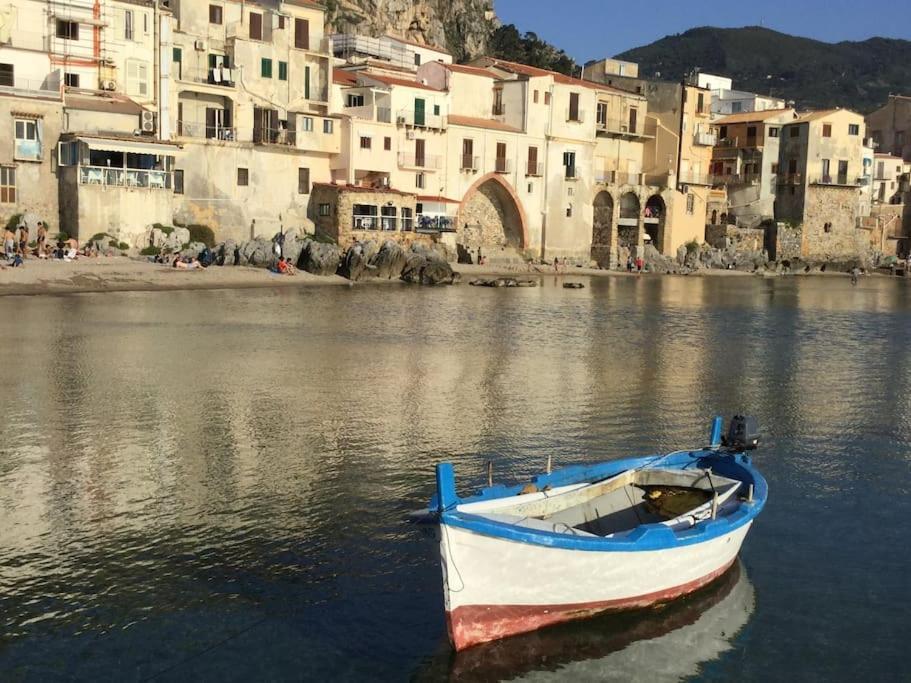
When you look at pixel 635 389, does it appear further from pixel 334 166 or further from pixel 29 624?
pixel 334 166

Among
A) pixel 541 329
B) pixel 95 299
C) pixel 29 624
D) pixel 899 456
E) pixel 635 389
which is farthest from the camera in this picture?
pixel 95 299

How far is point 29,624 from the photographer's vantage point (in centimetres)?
1011

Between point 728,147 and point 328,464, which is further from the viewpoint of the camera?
point 728,147

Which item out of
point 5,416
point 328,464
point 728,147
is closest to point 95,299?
point 5,416

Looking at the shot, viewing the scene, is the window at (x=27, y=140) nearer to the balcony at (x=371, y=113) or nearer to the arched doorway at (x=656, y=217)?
the balcony at (x=371, y=113)

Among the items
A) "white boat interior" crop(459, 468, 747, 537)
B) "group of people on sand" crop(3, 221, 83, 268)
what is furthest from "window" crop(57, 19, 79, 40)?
"white boat interior" crop(459, 468, 747, 537)

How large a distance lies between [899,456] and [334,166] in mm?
46951

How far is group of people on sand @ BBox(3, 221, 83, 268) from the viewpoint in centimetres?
4478

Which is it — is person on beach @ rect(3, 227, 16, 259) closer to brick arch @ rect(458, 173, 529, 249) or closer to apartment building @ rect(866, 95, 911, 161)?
brick arch @ rect(458, 173, 529, 249)

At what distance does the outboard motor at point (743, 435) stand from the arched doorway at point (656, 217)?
227 ft

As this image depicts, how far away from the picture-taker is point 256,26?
2251 inches

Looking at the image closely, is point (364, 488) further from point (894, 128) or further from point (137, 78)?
point (894, 128)

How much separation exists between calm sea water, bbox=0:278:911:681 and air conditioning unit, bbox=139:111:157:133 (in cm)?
1867

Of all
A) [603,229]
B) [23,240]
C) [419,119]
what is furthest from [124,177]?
[603,229]
